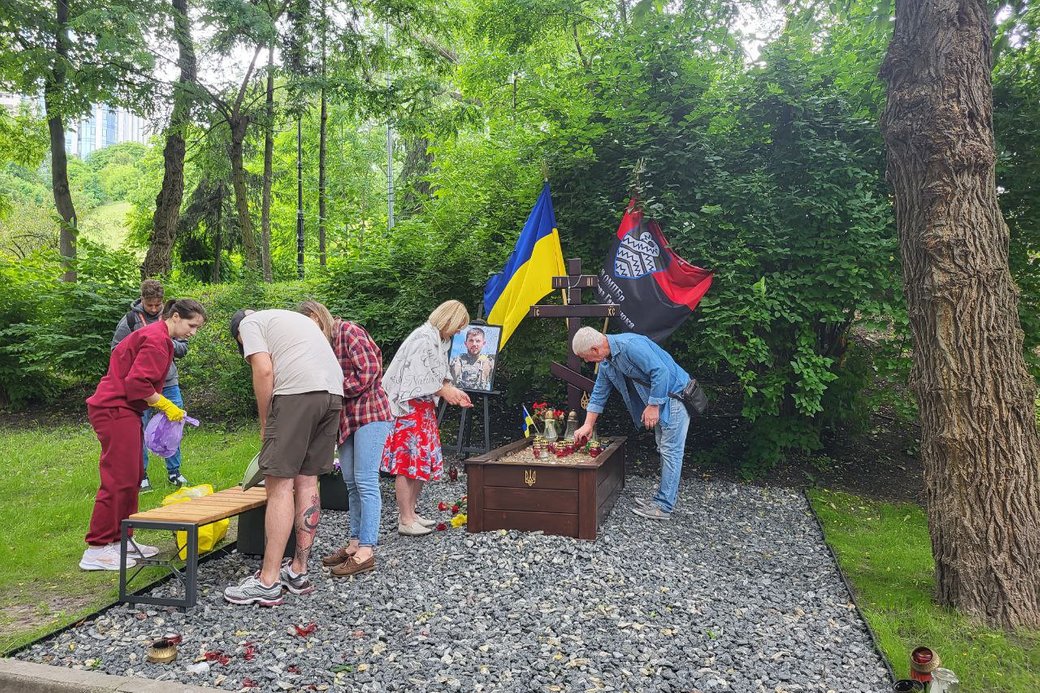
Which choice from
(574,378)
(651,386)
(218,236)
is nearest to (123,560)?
(651,386)

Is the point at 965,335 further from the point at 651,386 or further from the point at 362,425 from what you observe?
the point at 362,425

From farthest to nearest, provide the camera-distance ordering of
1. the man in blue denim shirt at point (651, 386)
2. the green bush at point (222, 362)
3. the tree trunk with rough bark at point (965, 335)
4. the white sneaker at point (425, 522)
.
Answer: the green bush at point (222, 362), the man in blue denim shirt at point (651, 386), the white sneaker at point (425, 522), the tree trunk with rough bark at point (965, 335)

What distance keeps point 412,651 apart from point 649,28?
645 centimetres

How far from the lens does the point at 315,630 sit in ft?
12.1

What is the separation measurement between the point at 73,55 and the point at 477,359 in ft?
31.6

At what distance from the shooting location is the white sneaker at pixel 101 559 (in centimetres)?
464

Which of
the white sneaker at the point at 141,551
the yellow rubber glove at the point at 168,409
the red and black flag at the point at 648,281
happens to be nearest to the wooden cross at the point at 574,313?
the red and black flag at the point at 648,281

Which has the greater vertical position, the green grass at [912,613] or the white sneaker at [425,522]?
the white sneaker at [425,522]

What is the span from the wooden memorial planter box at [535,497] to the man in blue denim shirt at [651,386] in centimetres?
76

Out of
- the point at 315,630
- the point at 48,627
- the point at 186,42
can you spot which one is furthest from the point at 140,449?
the point at 186,42

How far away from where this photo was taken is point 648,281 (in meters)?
7.06

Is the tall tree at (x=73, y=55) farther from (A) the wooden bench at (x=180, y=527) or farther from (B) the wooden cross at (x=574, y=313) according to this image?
(A) the wooden bench at (x=180, y=527)

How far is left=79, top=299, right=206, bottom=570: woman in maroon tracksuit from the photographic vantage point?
4469 millimetres

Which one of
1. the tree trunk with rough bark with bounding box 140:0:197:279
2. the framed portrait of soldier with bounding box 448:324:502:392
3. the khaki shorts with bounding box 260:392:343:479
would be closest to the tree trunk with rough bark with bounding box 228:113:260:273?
the tree trunk with rough bark with bounding box 140:0:197:279
